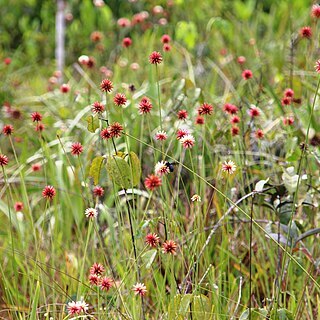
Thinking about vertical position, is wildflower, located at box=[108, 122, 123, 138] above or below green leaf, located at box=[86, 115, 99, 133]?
above

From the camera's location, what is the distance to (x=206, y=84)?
11.4ft

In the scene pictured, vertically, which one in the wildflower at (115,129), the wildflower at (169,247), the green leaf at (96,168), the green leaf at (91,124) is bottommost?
the wildflower at (169,247)

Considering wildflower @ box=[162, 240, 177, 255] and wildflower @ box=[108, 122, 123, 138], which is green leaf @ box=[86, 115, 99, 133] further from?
wildflower @ box=[162, 240, 177, 255]

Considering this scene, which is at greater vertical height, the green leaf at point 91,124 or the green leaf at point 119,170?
the green leaf at point 91,124

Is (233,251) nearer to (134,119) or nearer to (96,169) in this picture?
(96,169)

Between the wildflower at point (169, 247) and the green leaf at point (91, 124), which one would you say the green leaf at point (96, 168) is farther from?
the wildflower at point (169, 247)

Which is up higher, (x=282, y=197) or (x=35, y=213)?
(x=282, y=197)

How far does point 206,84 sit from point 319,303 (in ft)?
6.45

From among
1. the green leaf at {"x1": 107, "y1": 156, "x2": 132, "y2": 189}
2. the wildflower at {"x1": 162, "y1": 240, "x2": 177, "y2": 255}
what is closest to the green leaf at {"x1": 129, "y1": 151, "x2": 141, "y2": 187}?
the green leaf at {"x1": 107, "y1": 156, "x2": 132, "y2": 189}

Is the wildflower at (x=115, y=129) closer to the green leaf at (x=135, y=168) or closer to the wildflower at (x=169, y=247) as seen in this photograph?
the green leaf at (x=135, y=168)

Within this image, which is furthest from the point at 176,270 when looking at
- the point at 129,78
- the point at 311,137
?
the point at 129,78

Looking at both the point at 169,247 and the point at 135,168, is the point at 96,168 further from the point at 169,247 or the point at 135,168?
the point at 169,247

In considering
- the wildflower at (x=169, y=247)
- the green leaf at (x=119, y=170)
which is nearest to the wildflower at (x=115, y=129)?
the green leaf at (x=119, y=170)

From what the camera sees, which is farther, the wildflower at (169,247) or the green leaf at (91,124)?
the green leaf at (91,124)
